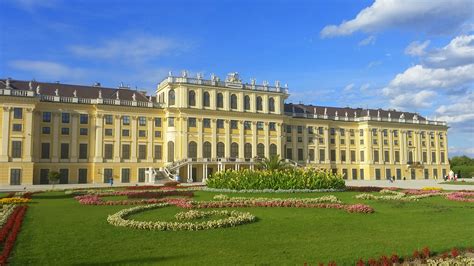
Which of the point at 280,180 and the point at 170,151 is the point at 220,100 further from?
the point at 280,180

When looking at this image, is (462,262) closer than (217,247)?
Yes

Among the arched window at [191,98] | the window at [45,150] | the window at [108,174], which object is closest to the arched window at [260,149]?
the arched window at [191,98]

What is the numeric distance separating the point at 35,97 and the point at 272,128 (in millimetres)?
33541

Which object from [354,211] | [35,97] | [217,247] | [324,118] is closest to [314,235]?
[217,247]

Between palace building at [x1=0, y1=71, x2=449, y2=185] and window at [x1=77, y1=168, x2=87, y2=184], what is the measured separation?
Result: 0.12 metres

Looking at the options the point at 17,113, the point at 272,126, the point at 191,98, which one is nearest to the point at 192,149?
the point at 191,98

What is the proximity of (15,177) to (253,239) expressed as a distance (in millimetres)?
47205

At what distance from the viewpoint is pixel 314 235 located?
12.9 metres

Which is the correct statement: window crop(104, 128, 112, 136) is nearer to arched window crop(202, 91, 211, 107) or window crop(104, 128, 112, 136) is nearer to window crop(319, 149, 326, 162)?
arched window crop(202, 91, 211, 107)

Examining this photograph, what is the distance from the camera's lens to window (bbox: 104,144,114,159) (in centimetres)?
5759

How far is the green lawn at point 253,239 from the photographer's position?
1009 centimetres

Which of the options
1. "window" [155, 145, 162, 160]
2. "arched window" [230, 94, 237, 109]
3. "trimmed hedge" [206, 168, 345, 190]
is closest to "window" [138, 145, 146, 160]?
"window" [155, 145, 162, 160]

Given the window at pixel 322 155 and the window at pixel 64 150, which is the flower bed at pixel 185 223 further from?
the window at pixel 322 155

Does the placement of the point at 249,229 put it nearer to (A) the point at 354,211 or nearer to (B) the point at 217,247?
(B) the point at 217,247
